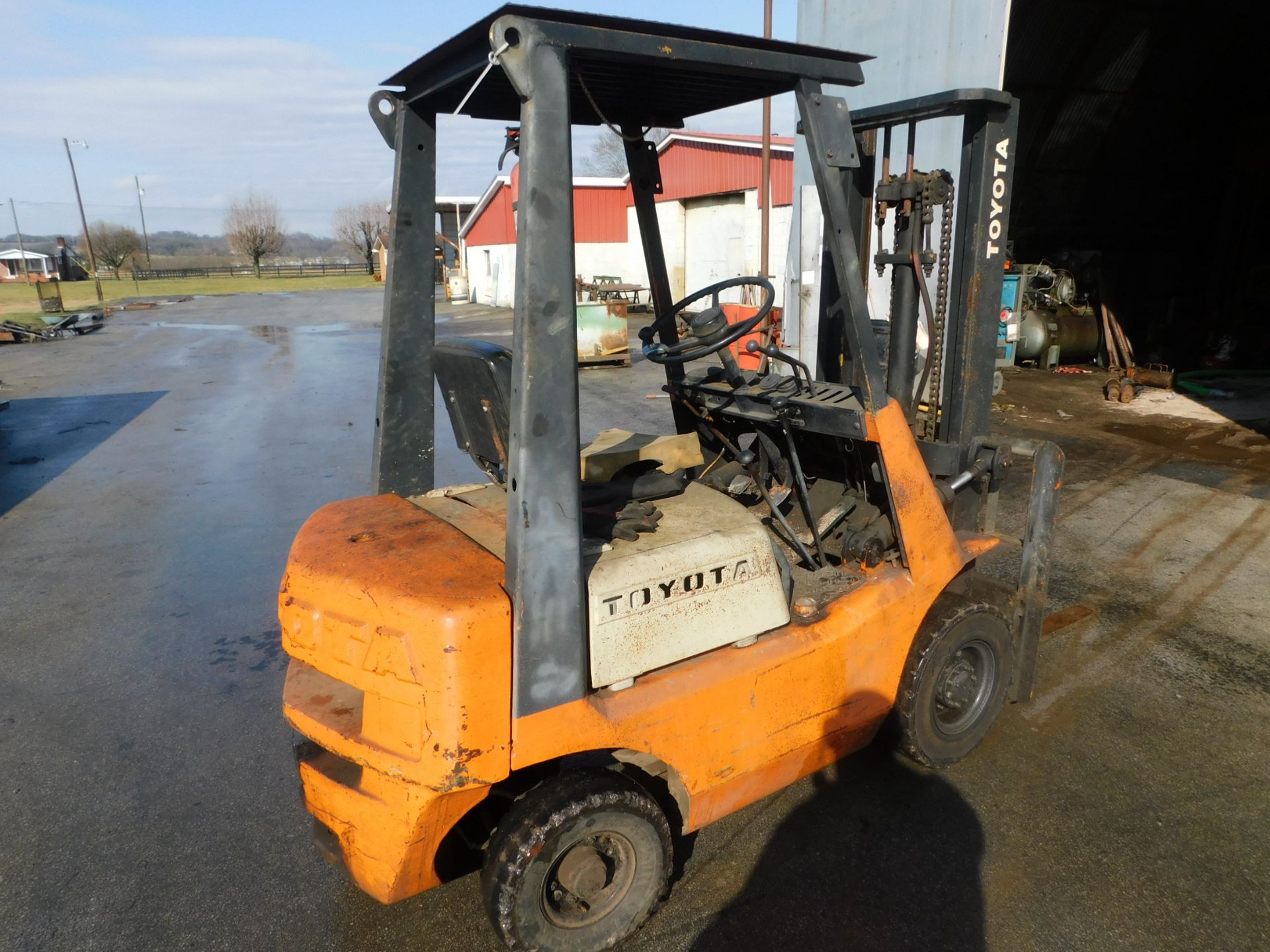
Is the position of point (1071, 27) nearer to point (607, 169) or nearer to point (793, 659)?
point (793, 659)

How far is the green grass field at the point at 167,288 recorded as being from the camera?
36.3 metres

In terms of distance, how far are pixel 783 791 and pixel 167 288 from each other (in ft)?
194

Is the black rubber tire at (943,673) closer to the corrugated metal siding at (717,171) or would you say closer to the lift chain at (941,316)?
the lift chain at (941,316)

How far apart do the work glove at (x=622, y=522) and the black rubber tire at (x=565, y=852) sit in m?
0.74

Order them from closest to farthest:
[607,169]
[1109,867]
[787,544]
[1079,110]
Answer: [1109,867]
[787,544]
[1079,110]
[607,169]


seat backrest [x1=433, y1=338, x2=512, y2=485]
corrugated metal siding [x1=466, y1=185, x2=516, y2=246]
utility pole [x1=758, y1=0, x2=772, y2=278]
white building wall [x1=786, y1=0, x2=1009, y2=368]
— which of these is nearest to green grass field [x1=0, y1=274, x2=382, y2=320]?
corrugated metal siding [x1=466, y1=185, x2=516, y2=246]

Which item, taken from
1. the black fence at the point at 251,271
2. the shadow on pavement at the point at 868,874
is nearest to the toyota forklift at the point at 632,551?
the shadow on pavement at the point at 868,874

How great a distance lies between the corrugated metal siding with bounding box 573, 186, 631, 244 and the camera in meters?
29.1

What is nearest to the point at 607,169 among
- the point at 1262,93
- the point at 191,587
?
the point at 1262,93

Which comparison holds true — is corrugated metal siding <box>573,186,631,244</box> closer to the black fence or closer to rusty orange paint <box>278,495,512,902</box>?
rusty orange paint <box>278,495,512,902</box>

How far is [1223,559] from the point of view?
590cm

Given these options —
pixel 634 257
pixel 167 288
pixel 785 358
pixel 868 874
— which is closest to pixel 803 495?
pixel 785 358

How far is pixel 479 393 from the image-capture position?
9.73 feet

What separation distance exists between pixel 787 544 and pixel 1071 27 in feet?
38.8
